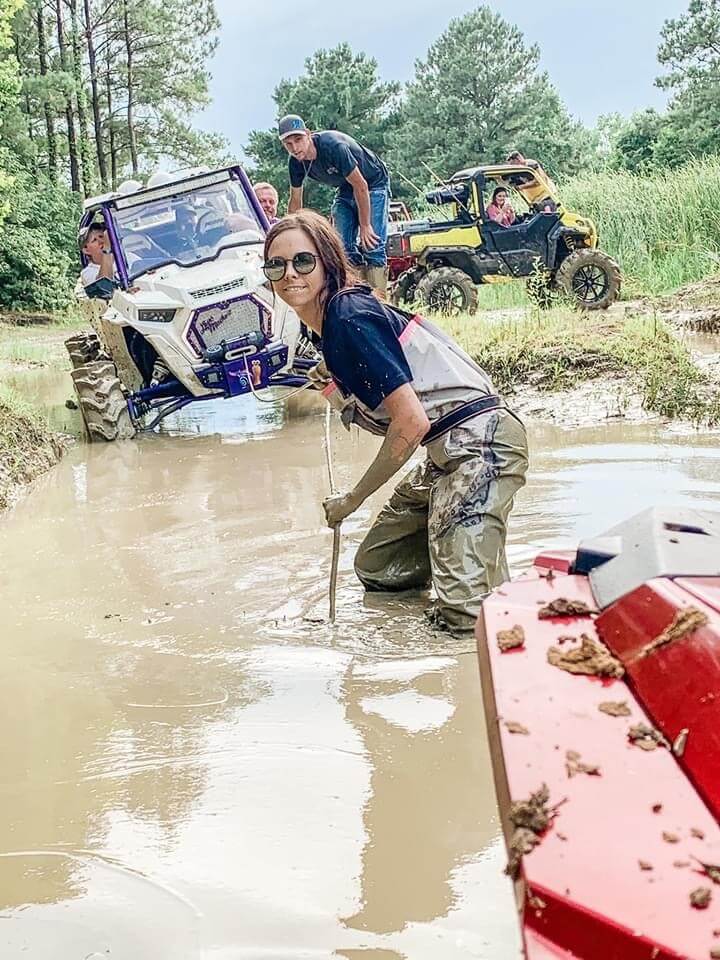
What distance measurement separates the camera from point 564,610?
1439 millimetres

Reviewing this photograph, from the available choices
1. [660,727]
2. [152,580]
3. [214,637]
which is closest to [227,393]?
[152,580]

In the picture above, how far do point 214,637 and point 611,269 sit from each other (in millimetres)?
9127

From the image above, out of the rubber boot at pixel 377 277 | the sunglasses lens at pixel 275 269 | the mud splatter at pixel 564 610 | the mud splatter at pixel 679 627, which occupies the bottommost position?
the mud splatter at pixel 564 610

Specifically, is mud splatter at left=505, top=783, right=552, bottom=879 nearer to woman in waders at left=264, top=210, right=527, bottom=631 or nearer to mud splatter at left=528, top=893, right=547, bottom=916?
mud splatter at left=528, top=893, right=547, bottom=916

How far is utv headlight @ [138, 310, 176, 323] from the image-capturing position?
7.66 m

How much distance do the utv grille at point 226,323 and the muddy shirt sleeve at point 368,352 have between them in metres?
4.67

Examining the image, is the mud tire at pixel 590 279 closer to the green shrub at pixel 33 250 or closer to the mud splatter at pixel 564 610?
the mud splatter at pixel 564 610

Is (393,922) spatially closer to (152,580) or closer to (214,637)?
(214,637)

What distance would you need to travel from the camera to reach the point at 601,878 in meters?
0.95

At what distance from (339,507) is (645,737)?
88.9 inches

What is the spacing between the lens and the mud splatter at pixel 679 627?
3.94ft

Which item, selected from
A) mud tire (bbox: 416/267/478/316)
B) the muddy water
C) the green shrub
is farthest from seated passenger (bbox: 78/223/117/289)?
the green shrub

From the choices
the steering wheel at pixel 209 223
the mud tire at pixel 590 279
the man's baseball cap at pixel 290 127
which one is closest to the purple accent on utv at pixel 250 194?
the steering wheel at pixel 209 223

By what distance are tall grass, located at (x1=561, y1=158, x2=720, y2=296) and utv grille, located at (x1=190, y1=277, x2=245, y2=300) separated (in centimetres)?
634
